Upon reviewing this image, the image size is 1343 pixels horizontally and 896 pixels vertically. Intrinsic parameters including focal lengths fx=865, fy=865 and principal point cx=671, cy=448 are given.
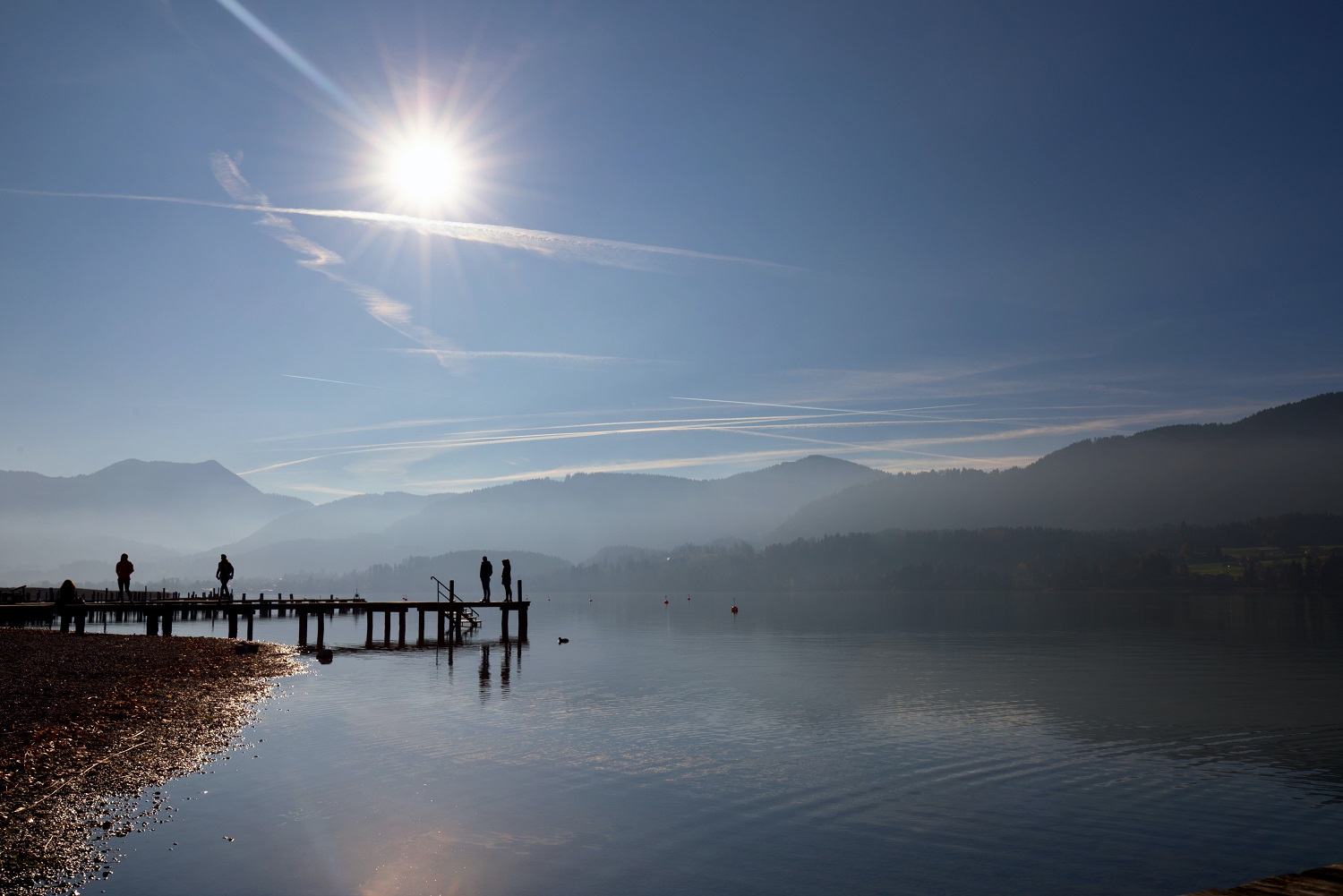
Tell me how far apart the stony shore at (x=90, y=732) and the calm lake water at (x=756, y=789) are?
96 centimetres

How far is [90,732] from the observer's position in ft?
73.8

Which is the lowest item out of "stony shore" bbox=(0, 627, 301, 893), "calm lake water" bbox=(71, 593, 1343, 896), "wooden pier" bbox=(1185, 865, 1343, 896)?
"calm lake water" bbox=(71, 593, 1343, 896)

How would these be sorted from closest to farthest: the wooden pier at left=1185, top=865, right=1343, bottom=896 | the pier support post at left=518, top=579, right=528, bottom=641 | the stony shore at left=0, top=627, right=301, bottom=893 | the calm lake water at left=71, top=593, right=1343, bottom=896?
the wooden pier at left=1185, top=865, right=1343, bottom=896 → the stony shore at left=0, top=627, right=301, bottom=893 → the calm lake water at left=71, top=593, right=1343, bottom=896 → the pier support post at left=518, top=579, right=528, bottom=641

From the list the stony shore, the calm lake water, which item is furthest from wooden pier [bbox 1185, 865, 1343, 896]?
the stony shore

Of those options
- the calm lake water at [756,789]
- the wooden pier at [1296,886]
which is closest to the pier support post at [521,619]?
the calm lake water at [756,789]

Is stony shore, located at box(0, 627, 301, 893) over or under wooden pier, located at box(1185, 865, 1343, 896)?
under

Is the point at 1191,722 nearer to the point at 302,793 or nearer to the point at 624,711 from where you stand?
the point at 624,711

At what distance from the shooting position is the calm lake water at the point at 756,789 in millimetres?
15414

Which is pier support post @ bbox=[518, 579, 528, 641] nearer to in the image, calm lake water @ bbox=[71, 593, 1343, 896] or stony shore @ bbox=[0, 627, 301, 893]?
calm lake water @ bbox=[71, 593, 1343, 896]

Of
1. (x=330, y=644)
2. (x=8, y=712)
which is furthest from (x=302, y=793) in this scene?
(x=330, y=644)

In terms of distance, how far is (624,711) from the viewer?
3406 cm

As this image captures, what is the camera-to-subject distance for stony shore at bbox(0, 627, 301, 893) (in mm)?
14695

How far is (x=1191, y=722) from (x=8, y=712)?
38682 mm

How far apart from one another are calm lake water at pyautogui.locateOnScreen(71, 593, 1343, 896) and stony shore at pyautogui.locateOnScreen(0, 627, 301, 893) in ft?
3.16
